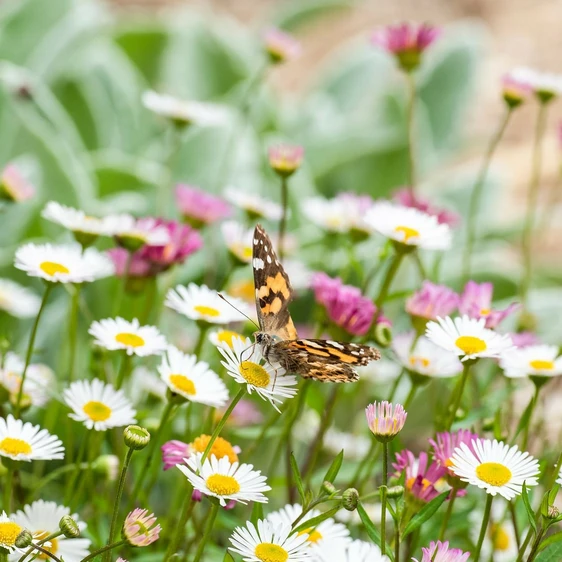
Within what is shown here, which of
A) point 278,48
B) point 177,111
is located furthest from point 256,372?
point 278,48

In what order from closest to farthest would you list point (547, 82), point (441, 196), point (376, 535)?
1. point (376, 535)
2. point (547, 82)
3. point (441, 196)

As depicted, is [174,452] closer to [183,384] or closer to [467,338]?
[183,384]

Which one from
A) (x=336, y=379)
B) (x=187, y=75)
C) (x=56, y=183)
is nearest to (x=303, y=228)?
(x=56, y=183)

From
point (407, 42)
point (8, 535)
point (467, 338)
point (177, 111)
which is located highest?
point (407, 42)

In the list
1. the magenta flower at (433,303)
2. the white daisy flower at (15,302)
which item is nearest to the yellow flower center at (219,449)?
the magenta flower at (433,303)

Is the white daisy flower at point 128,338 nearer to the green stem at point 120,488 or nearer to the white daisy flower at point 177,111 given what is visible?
the green stem at point 120,488

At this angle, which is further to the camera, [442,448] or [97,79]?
[97,79]

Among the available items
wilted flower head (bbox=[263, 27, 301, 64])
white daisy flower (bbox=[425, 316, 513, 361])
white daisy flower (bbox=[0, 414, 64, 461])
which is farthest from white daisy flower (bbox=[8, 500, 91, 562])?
wilted flower head (bbox=[263, 27, 301, 64])

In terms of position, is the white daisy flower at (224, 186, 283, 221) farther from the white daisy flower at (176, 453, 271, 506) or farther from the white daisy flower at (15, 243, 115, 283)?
the white daisy flower at (176, 453, 271, 506)

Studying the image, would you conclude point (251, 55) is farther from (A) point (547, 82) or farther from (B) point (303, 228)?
(A) point (547, 82)
